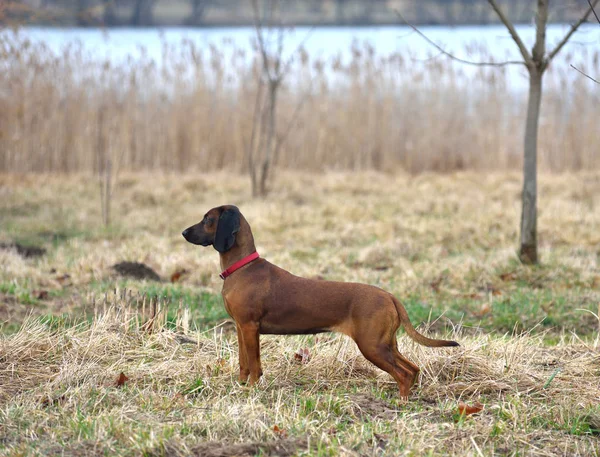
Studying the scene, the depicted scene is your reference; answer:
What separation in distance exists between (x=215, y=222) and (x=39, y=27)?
38.0ft

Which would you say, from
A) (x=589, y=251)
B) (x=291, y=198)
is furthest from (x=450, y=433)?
(x=291, y=198)

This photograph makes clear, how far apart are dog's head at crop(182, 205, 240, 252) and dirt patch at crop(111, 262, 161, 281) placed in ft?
11.0

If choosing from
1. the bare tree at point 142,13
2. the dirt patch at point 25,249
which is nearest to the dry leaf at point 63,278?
the dirt patch at point 25,249

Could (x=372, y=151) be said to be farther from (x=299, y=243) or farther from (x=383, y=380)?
(x=383, y=380)

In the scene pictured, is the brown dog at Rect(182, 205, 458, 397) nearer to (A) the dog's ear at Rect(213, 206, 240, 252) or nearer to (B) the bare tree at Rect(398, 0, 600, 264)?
(A) the dog's ear at Rect(213, 206, 240, 252)

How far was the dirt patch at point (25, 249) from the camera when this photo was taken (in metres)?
8.36

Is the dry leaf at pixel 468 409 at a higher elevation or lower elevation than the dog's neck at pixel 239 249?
lower

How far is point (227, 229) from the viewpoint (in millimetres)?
3938

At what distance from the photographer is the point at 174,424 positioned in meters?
3.39

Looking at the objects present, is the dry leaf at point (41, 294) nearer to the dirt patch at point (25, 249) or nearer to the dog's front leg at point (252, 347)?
the dirt patch at point (25, 249)

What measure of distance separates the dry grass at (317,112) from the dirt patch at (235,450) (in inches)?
447

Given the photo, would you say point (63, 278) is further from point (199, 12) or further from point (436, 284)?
point (199, 12)

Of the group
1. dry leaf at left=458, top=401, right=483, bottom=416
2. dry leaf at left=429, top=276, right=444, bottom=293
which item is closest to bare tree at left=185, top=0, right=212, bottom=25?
dry leaf at left=429, top=276, right=444, bottom=293

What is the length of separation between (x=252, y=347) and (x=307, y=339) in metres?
1.25
